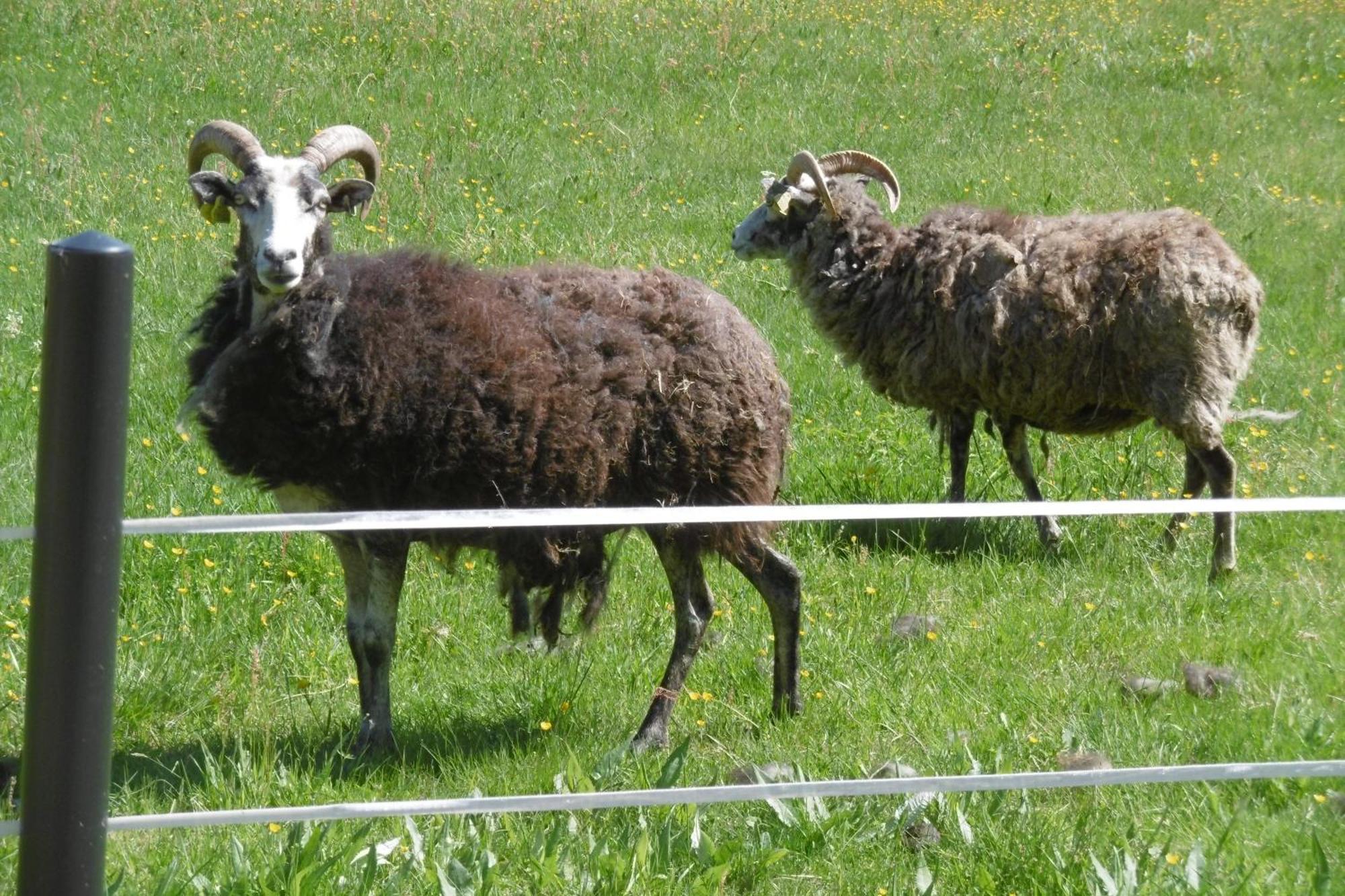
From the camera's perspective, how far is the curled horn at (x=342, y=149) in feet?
17.9

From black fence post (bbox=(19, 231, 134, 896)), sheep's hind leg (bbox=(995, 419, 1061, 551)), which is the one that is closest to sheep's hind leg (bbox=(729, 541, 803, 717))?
sheep's hind leg (bbox=(995, 419, 1061, 551))

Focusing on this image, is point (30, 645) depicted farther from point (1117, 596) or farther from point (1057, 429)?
point (1057, 429)

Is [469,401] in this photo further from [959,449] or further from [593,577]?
[959,449]

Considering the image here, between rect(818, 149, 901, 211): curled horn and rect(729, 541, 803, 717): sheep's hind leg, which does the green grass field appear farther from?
rect(818, 149, 901, 211): curled horn

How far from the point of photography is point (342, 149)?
562cm

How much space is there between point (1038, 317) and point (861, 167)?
1794 mm

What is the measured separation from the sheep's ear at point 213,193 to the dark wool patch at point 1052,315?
151 inches

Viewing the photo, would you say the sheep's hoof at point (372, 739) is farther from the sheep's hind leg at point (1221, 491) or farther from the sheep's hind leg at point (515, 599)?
the sheep's hind leg at point (1221, 491)

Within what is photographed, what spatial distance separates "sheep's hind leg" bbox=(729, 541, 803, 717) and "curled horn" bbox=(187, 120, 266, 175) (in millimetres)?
2325

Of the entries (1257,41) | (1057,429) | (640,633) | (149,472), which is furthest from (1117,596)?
(1257,41)

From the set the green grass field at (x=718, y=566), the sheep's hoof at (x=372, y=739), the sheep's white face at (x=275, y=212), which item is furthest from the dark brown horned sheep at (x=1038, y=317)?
A: the sheep's hoof at (x=372, y=739)

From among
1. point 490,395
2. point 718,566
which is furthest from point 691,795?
point 718,566

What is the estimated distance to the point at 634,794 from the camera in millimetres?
2869

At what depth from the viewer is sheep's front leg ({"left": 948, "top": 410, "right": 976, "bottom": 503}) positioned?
26.0 ft
